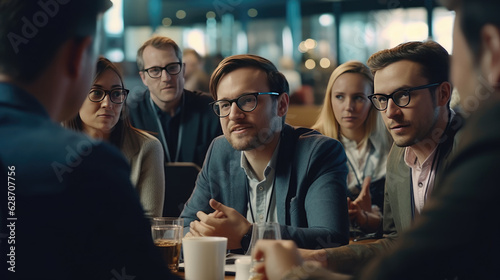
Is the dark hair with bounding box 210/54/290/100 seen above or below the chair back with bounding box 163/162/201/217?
above

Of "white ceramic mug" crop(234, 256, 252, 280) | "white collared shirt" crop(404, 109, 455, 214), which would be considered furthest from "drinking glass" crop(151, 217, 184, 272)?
"white collared shirt" crop(404, 109, 455, 214)

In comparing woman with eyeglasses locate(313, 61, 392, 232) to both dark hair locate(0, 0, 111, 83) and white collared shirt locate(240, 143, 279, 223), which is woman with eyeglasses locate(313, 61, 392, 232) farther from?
dark hair locate(0, 0, 111, 83)

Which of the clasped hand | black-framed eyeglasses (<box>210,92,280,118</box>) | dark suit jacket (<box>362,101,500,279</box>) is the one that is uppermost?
black-framed eyeglasses (<box>210,92,280,118</box>)

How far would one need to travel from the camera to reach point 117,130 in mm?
2965

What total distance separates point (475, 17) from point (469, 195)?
302 mm

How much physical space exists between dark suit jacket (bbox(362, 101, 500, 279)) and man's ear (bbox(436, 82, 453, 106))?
5.45 ft

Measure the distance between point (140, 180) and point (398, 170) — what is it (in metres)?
1.28

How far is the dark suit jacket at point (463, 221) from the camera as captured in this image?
823 mm

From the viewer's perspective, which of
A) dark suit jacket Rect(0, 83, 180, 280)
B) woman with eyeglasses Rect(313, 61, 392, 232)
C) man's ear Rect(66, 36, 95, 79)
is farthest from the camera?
woman with eyeglasses Rect(313, 61, 392, 232)

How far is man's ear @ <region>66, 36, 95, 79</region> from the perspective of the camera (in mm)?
1143

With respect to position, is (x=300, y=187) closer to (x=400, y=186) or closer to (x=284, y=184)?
(x=284, y=184)

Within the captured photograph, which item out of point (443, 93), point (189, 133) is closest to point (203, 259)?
point (443, 93)

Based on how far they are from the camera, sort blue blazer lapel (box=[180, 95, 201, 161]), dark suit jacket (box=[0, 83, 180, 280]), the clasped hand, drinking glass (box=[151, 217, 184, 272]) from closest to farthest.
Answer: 1. dark suit jacket (box=[0, 83, 180, 280])
2. drinking glass (box=[151, 217, 184, 272])
3. the clasped hand
4. blue blazer lapel (box=[180, 95, 201, 161])

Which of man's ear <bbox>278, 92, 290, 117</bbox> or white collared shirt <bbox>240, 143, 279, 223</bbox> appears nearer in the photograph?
white collared shirt <bbox>240, 143, 279, 223</bbox>
